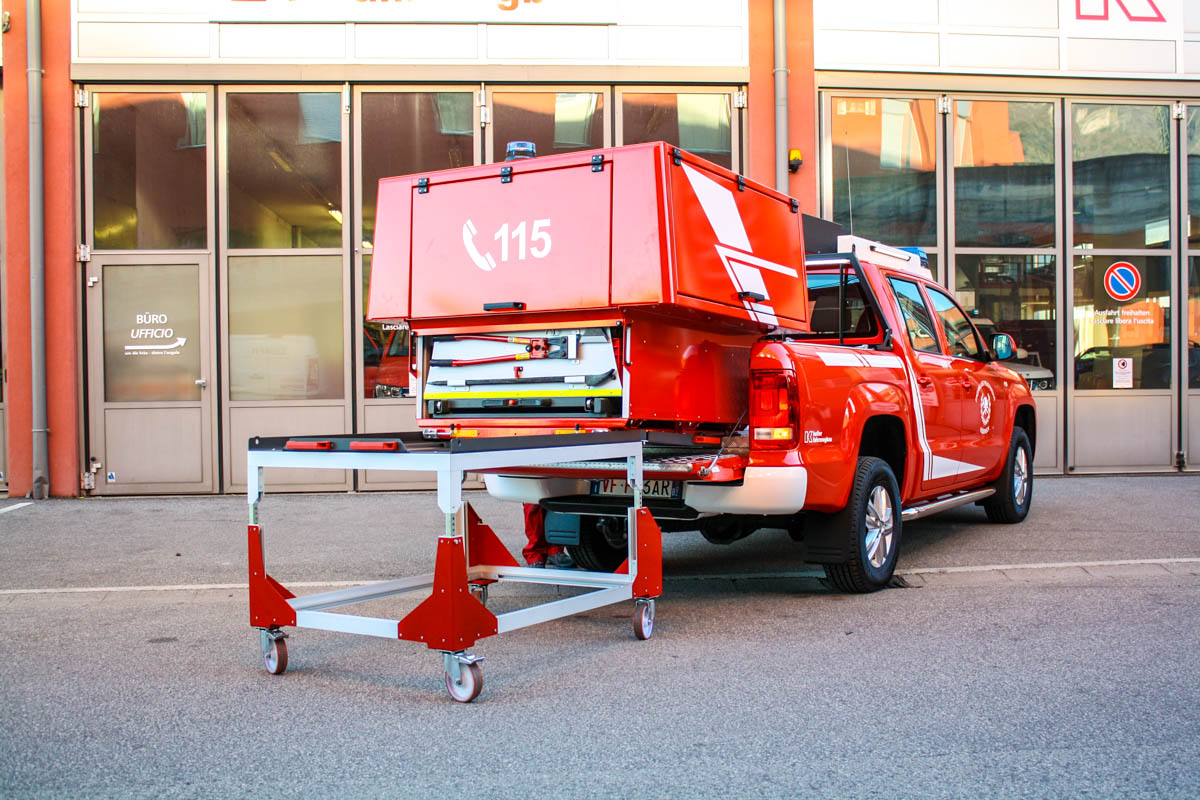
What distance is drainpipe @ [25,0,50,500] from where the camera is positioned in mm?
11922

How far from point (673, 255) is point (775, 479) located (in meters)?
1.26

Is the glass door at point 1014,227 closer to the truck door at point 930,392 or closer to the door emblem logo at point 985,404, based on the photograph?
the door emblem logo at point 985,404

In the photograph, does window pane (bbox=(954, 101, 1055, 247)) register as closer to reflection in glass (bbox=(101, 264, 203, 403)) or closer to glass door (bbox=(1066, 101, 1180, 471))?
glass door (bbox=(1066, 101, 1180, 471))

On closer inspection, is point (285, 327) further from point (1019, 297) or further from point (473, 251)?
point (1019, 297)

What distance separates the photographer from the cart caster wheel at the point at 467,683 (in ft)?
14.2

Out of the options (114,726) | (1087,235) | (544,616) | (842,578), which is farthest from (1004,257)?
(114,726)

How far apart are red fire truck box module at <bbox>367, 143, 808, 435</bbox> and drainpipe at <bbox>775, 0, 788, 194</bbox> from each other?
618 cm

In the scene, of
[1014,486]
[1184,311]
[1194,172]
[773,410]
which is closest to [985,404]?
[1014,486]

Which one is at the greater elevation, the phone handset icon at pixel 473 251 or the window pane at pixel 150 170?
the window pane at pixel 150 170

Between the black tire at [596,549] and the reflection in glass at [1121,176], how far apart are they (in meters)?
8.79

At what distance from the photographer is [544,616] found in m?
4.91

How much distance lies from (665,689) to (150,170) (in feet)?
33.3

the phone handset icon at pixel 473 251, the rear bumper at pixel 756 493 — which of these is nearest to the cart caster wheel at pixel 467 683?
the rear bumper at pixel 756 493

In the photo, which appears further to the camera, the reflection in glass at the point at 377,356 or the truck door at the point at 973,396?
the reflection in glass at the point at 377,356
